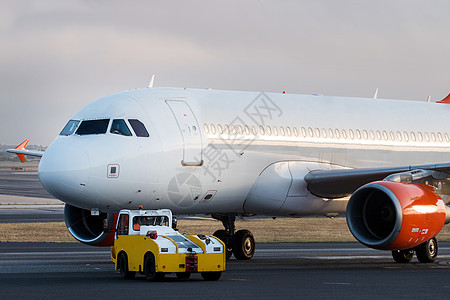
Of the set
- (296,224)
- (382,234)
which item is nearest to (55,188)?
(382,234)

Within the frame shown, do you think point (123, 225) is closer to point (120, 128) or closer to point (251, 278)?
point (120, 128)

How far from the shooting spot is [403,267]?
80.4 feet

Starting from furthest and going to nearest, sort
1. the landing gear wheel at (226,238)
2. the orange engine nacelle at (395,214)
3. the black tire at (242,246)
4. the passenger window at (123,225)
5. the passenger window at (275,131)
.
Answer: the landing gear wheel at (226,238)
the black tire at (242,246)
the passenger window at (275,131)
the orange engine nacelle at (395,214)
the passenger window at (123,225)

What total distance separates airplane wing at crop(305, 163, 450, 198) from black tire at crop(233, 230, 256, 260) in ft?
10.1

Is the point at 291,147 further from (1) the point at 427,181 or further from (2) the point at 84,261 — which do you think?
(2) the point at 84,261

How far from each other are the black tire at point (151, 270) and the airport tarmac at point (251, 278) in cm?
18

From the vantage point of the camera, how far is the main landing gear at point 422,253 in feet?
86.4

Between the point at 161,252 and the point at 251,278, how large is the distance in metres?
2.48

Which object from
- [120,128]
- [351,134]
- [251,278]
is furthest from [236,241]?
[251,278]

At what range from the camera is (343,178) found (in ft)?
80.1

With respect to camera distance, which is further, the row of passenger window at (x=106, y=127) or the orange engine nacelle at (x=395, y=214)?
the row of passenger window at (x=106, y=127)

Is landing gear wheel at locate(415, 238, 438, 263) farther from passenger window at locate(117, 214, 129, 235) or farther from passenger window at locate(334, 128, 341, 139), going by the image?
passenger window at locate(117, 214, 129, 235)

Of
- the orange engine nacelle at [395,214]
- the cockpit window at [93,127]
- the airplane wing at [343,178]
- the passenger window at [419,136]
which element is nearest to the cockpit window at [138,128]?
the cockpit window at [93,127]

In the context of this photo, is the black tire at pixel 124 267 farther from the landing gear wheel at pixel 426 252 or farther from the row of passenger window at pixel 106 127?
the landing gear wheel at pixel 426 252
